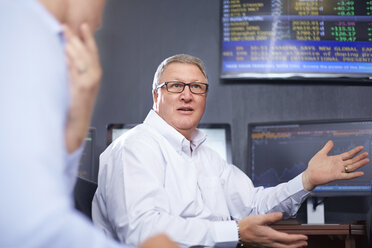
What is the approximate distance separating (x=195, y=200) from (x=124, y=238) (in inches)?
15.3

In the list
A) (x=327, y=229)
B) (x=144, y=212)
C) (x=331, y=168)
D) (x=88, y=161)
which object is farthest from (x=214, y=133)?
(x=144, y=212)

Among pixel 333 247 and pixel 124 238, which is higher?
pixel 124 238

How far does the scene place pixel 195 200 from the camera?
157 centimetres

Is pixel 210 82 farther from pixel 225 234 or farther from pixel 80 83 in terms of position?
pixel 80 83

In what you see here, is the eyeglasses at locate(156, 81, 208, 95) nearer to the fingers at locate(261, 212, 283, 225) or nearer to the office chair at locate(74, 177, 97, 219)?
the office chair at locate(74, 177, 97, 219)

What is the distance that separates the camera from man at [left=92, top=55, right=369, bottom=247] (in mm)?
1251

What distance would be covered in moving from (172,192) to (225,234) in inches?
11.0

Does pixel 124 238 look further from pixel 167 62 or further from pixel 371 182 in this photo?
pixel 371 182

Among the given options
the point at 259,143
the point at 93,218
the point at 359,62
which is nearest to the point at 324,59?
the point at 359,62

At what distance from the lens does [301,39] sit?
256 cm

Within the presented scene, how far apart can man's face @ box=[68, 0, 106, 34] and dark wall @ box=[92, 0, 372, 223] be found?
195 centimetres

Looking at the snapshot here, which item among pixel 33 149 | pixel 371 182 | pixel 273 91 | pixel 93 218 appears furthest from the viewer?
pixel 273 91

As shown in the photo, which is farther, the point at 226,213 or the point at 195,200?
the point at 226,213

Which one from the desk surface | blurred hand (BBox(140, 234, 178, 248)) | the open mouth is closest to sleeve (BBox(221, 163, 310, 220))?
the desk surface
